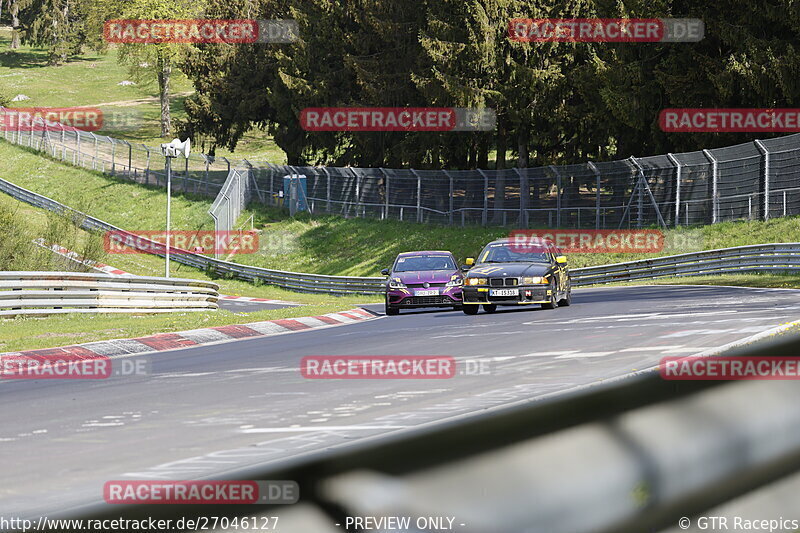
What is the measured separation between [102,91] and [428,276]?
9973cm

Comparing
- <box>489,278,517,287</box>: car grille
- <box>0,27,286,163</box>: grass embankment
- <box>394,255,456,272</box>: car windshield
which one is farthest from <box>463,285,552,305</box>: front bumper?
<box>0,27,286,163</box>: grass embankment

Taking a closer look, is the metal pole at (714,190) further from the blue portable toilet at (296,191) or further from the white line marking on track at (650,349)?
the blue portable toilet at (296,191)

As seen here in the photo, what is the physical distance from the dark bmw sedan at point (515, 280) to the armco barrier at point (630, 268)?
10598 mm

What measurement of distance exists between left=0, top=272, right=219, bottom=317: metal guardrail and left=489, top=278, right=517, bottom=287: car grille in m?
10.1

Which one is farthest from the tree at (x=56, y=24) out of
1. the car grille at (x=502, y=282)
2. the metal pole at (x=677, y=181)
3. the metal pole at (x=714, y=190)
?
the car grille at (x=502, y=282)

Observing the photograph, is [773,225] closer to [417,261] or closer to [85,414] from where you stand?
[417,261]

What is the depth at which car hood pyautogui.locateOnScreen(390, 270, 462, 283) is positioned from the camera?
80.4 feet

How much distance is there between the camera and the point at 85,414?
9500mm

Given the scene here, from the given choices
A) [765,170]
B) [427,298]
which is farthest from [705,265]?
[427,298]

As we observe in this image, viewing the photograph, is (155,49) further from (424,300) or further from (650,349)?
(650,349)

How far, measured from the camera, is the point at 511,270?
21.7 metres

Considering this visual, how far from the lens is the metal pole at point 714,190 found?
36.1 metres

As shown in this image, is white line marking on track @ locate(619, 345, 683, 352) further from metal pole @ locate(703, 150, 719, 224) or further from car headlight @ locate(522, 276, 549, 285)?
metal pole @ locate(703, 150, 719, 224)

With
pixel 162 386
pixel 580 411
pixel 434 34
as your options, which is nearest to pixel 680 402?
pixel 580 411
